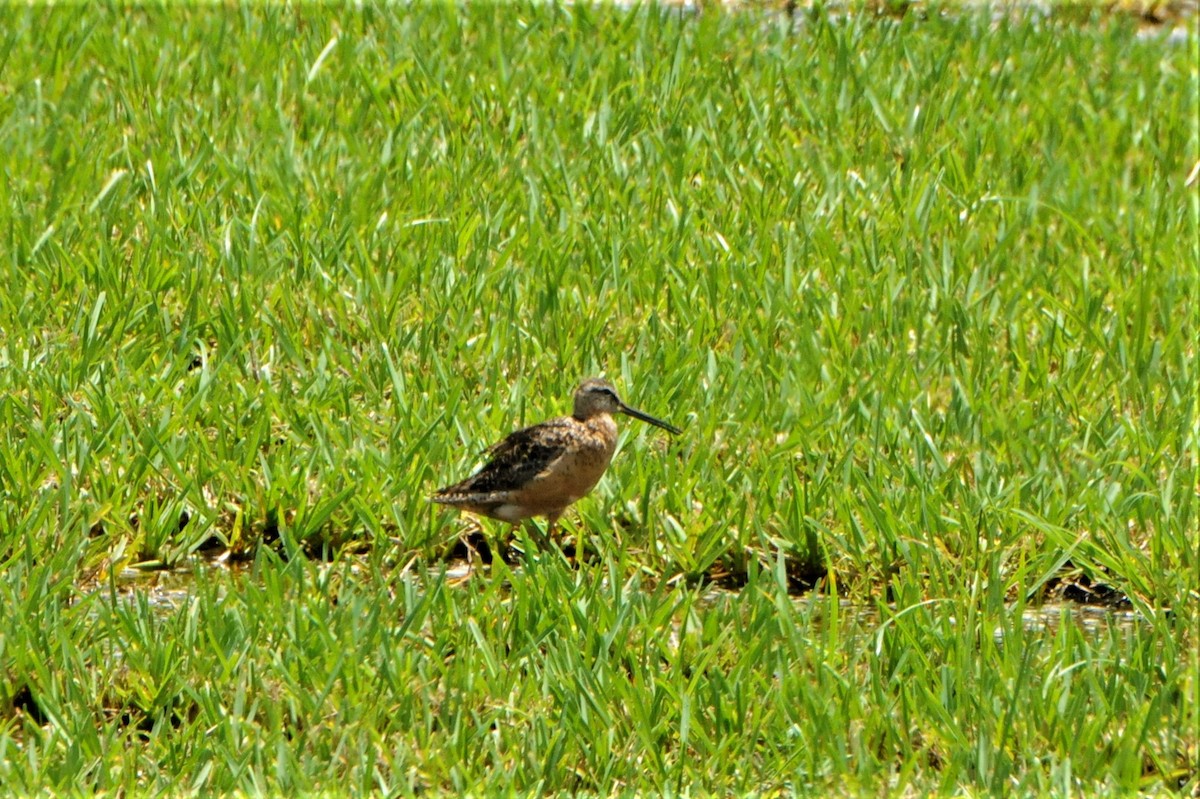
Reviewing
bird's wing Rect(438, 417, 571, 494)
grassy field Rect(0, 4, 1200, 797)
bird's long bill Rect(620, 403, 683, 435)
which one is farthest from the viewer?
bird's long bill Rect(620, 403, 683, 435)

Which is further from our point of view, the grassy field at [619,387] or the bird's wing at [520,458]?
the bird's wing at [520,458]

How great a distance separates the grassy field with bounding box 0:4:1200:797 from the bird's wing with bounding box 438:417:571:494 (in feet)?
0.70

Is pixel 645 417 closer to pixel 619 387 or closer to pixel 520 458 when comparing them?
pixel 619 387

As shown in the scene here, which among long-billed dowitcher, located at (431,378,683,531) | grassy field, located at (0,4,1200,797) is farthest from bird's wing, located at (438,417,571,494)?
grassy field, located at (0,4,1200,797)

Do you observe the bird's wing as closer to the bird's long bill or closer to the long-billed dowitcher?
the long-billed dowitcher

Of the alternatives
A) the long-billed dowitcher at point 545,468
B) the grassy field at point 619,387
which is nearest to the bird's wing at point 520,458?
the long-billed dowitcher at point 545,468

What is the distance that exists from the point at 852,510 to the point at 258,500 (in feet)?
5.29

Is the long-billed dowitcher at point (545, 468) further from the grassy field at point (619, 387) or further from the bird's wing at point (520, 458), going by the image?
the grassy field at point (619, 387)

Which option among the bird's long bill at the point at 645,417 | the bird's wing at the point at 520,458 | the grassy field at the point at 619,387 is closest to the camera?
the grassy field at the point at 619,387

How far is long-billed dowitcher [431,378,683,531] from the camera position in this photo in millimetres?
4672

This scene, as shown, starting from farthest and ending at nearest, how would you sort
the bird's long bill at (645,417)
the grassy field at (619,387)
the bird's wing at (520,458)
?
the bird's long bill at (645,417) → the bird's wing at (520,458) → the grassy field at (619,387)

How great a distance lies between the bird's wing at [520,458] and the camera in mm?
4645

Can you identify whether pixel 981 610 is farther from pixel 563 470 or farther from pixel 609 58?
pixel 609 58

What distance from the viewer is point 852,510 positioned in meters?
4.89
